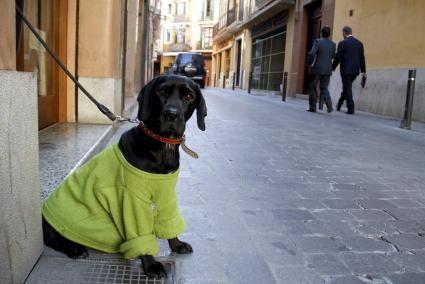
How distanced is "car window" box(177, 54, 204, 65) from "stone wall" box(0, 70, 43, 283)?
89.5 ft

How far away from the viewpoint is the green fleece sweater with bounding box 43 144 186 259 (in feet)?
7.29

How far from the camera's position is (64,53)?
592cm

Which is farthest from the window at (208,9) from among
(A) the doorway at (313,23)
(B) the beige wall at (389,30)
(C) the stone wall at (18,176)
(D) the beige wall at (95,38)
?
(C) the stone wall at (18,176)

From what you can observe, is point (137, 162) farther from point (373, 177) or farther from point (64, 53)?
point (64, 53)

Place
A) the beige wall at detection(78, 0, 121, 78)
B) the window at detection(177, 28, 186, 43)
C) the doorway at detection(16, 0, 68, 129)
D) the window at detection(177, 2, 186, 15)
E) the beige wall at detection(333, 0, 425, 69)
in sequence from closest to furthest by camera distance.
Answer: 1. the doorway at detection(16, 0, 68, 129)
2. the beige wall at detection(78, 0, 121, 78)
3. the beige wall at detection(333, 0, 425, 69)
4. the window at detection(177, 28, 186, 43)
5. the window at detection(177, 2, 186, 15)

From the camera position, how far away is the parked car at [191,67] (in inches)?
1115

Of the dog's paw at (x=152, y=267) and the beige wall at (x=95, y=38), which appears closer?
the dog's paw at (x=152, y=267)

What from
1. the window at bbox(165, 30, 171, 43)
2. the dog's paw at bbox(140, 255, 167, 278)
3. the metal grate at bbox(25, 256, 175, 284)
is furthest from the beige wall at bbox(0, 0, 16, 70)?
the window at bbox(165, 30, 171, 43)

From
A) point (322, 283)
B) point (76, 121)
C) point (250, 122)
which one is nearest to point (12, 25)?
point (322, 283)

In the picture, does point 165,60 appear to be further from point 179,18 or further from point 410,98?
point 410,98

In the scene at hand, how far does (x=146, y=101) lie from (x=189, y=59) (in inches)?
1073

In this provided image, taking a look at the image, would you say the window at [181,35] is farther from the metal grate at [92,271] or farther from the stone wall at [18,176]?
the stone wall at [18,176]

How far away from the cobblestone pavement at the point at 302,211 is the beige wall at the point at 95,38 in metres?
1.62

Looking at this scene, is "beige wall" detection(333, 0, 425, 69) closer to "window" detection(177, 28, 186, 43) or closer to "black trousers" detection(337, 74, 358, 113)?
"black trousers" detection(337, 74, 358, 113)
